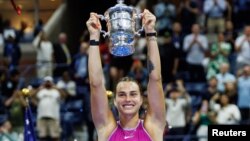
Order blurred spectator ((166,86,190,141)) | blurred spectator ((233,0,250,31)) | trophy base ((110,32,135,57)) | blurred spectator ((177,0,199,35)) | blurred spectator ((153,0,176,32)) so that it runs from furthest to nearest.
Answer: blurred spectator ((233,0,250,31))
blurred spectator ((177,0,199,35))
blurred spectator ((153,0,176,32))
blurred spectator ((166,86,190,141))
trophy base ((110,32,135,57))

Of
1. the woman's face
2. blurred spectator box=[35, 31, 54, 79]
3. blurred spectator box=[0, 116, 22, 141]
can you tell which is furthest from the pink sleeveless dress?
blurred spectator box=[35, 31, 54, 79]

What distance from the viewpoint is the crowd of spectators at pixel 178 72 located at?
→ 69.4 ft

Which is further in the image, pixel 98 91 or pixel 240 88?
pixel 240 88

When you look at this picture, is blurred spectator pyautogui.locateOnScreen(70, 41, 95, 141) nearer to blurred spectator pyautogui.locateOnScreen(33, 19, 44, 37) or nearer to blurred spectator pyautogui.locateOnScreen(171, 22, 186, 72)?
blurred spectator pyautogui.locateOnScreen(171, 22, 186, 72)

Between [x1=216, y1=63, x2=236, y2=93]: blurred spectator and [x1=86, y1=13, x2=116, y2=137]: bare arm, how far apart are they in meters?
11.8

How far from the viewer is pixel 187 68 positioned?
77.8 ft

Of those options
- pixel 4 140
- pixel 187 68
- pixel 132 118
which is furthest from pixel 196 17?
pixel 132 118

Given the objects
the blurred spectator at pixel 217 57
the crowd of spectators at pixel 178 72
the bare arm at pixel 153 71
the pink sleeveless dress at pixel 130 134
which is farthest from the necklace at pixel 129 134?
the blurred spectator at pixel 217 57

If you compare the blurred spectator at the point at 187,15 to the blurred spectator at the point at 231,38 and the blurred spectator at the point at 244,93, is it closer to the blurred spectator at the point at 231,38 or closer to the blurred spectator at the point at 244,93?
the blurred spectator at the point at 231,38

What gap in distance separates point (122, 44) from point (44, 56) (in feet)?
50.8

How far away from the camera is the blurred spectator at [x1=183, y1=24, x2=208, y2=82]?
23297 mm

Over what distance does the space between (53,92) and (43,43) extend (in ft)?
12.0

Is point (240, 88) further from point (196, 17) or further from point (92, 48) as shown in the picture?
point (92, 48)

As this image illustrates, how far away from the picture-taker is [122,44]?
1005cm
